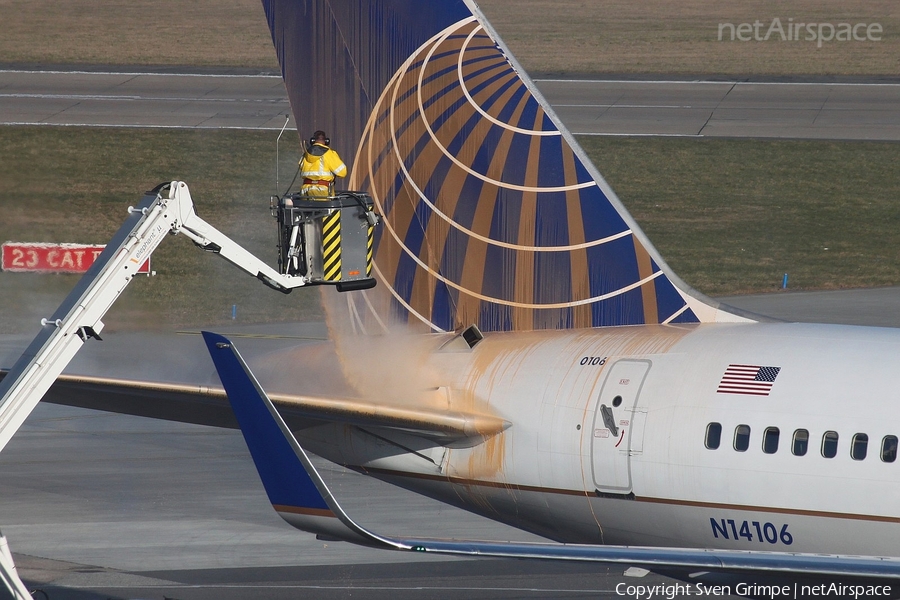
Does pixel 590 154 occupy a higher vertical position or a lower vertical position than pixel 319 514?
higher

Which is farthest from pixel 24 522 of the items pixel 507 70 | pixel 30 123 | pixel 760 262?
pixel 30 123

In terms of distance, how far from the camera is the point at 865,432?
14203mm

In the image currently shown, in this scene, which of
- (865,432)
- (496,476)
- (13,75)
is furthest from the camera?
(13,75)

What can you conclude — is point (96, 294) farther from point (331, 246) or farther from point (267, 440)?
point (331, 246)

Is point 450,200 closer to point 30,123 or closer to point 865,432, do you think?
point 865,432

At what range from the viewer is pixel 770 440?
1475cm

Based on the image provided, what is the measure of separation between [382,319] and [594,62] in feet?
165

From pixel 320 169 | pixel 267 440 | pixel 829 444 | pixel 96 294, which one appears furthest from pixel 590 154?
pixel 267 440

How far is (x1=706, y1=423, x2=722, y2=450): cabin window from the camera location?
49.5 ft

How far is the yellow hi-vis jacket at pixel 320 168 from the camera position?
16.1 meters

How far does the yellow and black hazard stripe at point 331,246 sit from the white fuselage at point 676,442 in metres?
2.94

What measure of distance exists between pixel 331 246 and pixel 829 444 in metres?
6.08

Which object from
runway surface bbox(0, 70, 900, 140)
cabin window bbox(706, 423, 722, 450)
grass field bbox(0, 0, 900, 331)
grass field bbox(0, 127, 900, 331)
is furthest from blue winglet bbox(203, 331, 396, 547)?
runway surface bbox(0, 70, 900, 140)

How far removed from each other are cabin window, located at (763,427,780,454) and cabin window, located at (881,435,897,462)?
1190mm
